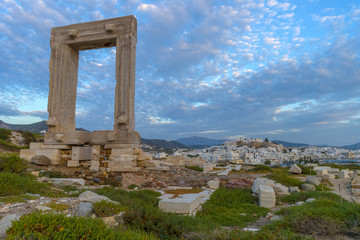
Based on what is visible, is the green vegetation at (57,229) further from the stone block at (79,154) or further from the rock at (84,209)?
the stone block at (79,154)

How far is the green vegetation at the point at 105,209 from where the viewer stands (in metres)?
4.00

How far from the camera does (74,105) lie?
13.1m

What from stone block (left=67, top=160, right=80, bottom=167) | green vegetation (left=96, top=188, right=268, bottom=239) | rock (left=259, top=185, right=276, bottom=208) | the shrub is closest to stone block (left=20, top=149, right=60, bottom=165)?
stone block (left=67, top=160, right=80, bottom=167)

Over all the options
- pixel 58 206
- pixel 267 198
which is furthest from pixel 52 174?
pixel 267 198

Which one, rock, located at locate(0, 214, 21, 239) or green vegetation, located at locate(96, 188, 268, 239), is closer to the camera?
rock, located at locate(0, 214, 21, 239)

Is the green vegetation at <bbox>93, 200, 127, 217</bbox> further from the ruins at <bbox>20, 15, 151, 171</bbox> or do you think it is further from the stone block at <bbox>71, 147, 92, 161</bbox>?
the stone block at <bbox>71, 147, 92, 161</bbox>

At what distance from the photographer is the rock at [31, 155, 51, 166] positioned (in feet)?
36.7

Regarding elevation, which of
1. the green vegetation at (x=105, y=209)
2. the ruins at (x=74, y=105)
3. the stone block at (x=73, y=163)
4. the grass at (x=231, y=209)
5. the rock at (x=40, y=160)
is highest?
the ruins at (x=74, y=105)

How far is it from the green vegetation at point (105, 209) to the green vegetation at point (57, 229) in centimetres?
99

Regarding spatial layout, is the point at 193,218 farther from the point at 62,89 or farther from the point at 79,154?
the point at 62,89

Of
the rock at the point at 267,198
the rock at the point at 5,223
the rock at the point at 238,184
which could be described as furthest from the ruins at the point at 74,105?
the rock at the point at 5,223

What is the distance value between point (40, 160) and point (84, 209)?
8743mm

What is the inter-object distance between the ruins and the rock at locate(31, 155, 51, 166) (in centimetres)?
33

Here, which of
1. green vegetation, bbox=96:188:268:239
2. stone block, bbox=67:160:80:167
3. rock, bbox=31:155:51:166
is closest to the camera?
green vegetation, bbox=96:188:268:239
